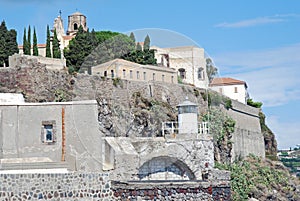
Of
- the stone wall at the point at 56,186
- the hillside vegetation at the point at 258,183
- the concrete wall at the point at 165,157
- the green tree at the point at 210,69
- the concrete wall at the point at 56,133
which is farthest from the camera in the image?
the hillside vegetation at the point at 258,183

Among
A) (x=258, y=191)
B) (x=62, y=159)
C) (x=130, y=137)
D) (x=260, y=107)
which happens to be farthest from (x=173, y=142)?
(x=260, y=107)

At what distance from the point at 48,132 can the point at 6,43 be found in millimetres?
28774

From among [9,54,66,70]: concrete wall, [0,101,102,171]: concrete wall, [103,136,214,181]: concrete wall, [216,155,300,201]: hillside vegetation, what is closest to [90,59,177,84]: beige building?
[103,136,214,181]: concrete wall

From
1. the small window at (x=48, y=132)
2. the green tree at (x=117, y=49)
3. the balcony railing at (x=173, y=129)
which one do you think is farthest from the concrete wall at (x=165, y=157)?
the green tree at (x=117, y=49)

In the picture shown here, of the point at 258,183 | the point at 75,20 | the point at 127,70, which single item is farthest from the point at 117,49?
the point at 75,20

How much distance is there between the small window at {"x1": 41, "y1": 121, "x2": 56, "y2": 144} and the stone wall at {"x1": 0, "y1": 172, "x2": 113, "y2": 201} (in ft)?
9.85

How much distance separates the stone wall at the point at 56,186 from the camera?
1609cm

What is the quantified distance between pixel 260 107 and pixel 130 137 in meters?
45.6

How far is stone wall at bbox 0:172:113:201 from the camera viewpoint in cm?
1609

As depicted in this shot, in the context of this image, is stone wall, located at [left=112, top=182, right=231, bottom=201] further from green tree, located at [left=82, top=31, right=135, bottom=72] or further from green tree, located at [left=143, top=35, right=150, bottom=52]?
green tree, located at [left=143, top=35, right=150, bottom=52]

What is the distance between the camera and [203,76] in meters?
23.9

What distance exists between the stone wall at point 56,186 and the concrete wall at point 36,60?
22.8 meters

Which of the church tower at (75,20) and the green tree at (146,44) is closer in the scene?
the green tree at (146,44)

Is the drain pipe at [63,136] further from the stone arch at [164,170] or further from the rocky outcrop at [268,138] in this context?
the rocky outcrop at [268,138]
